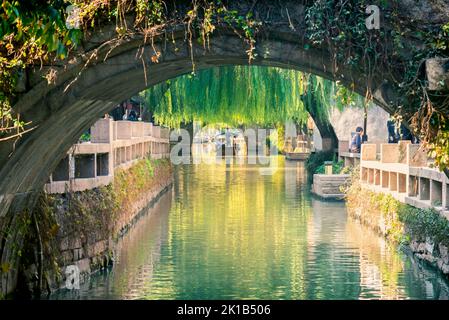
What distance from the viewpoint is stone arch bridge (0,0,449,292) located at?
33.2ft

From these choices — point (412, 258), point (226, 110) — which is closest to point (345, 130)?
point (226, 110)

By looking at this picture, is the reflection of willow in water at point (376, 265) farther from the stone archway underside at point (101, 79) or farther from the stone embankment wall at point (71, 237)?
the stone archway underside at point (101, 79)

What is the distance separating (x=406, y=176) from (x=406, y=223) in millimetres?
1284

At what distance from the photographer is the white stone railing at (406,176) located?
53.1 feet

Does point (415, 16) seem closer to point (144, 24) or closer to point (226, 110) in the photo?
point (144, 24)

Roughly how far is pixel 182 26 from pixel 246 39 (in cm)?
66

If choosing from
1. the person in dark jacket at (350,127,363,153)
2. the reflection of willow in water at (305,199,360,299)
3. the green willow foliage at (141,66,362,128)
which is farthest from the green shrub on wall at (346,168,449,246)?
the person in dark jacket at (350,127,363,153)

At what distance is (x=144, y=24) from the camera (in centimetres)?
1027

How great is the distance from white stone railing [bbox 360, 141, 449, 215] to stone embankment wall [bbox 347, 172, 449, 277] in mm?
158

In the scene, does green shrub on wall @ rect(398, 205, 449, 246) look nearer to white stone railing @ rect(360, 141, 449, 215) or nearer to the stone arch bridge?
white stone railing @ rect(360, 141, 449, 215)

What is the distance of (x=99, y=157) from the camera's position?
17.9 metres

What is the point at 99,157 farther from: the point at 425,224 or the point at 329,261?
the point at 425,224

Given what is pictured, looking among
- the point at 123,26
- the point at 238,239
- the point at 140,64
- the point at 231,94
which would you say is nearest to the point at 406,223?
the point at 238,239

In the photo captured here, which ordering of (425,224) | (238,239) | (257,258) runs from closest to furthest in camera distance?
(425,224)
(257,258)
(238,239)
